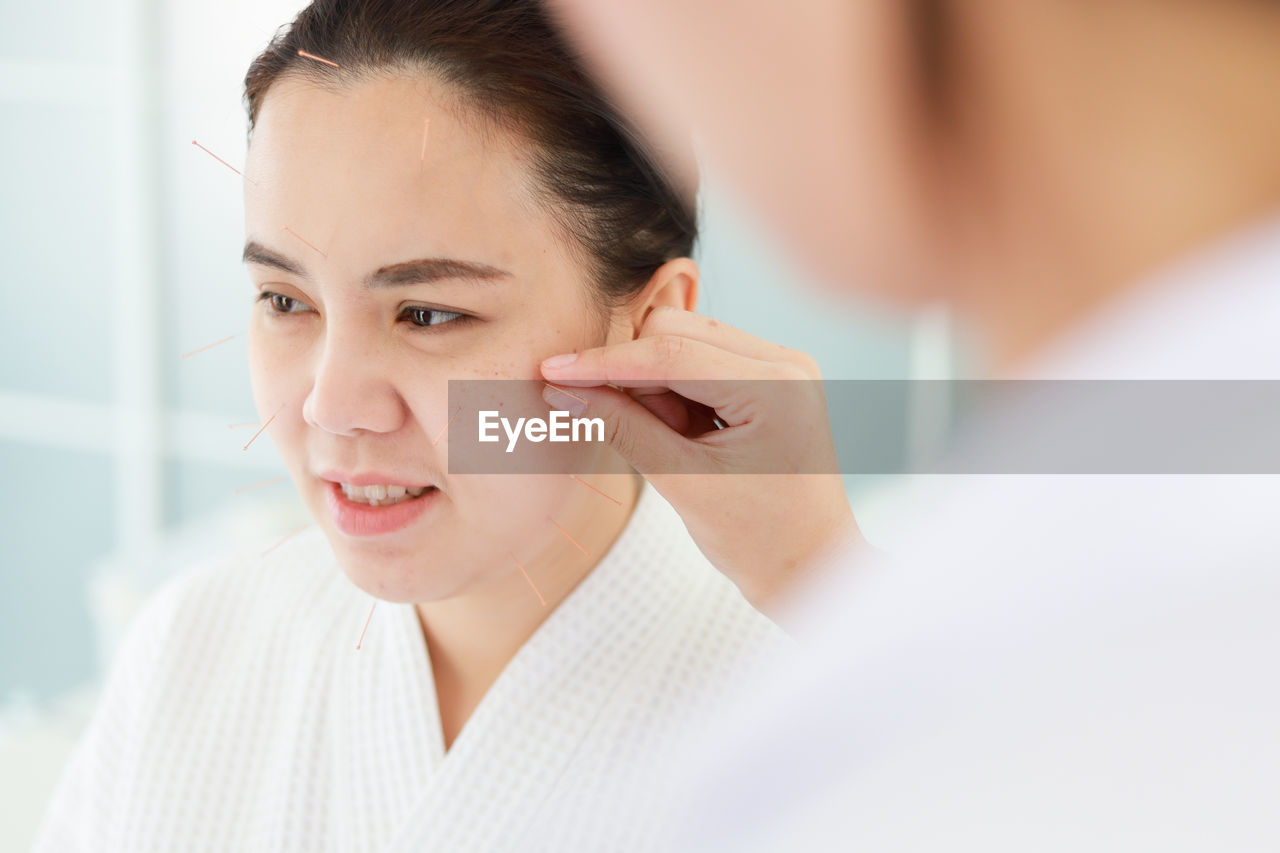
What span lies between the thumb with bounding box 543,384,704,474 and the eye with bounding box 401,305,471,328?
0.13 metres

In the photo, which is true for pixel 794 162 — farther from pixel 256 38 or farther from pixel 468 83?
pixel 256 38

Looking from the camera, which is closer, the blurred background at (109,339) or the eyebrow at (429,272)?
the eyebrow at (429,272)

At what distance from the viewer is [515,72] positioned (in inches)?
34.2

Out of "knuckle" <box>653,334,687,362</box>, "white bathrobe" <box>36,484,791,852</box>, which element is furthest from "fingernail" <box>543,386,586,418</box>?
"white bathrobe" <box>36,484,791,852</box>

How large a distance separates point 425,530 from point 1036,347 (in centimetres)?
64

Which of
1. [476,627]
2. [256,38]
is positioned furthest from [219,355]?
[476,627]

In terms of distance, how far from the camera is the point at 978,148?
35cm

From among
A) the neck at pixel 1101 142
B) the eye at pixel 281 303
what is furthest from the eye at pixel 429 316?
the neck at pixel 1101 142

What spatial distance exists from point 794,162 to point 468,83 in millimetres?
559

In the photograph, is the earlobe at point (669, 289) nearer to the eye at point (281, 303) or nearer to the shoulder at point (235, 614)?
the eye at point (281, 303)

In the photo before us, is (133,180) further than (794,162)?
Yes

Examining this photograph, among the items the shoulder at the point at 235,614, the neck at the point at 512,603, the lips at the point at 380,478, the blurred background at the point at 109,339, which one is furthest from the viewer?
the blurred background at the point at 109,339

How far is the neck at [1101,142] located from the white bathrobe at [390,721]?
673 millimetres

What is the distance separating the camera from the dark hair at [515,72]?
86 cm
